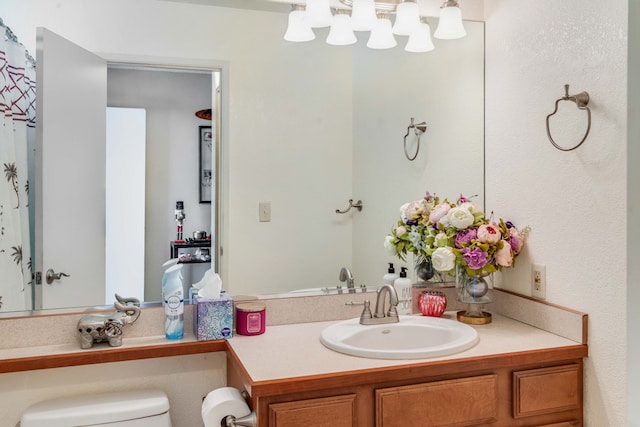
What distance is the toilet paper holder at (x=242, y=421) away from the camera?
49.7 inches

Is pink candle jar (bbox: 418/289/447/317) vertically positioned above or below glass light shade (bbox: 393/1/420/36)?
below

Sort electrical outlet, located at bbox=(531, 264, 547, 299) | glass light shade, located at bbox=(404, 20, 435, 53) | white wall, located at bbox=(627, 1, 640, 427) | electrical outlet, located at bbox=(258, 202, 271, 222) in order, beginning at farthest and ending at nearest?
glass light shade, located at bbox=(404, 20, 435, 53) < electrical outlet, located at bbox=(258, 202, 271, 222) < electrical outlet, located at bbox=(531, 264, 547, 299) < white wall, located at bbox=(627, 1, 640, 427)

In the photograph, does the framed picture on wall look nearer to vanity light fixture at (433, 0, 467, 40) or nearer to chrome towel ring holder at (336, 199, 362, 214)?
chrome towel ring holder at (336, 199, 362, 214)

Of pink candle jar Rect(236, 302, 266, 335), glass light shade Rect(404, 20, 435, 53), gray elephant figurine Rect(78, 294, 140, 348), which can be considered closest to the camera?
gray elephant figurine Rect(78, 294, 140, 348)

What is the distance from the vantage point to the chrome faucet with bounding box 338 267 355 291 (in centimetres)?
186

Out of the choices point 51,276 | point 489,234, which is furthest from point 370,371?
point 51,276

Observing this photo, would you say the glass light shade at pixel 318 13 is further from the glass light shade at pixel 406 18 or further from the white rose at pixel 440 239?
the white rose at pixel 440 239

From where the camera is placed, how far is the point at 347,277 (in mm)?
1871

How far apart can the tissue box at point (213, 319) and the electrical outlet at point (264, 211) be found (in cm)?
35

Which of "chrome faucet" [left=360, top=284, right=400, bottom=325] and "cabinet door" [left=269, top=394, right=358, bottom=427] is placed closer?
"cabinet door" [left=269, top=394, right=358, bottom=427]

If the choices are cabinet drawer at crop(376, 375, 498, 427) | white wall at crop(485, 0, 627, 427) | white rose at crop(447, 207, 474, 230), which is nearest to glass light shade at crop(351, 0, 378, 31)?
white wall at crop(485, 0, 627, 427)

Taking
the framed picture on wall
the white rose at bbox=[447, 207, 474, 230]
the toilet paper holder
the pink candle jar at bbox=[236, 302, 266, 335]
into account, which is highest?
the framed picture on wall

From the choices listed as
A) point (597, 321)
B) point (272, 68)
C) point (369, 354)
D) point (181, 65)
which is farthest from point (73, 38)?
point (597, 321)

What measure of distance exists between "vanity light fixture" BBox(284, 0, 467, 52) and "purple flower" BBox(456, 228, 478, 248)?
28.5 inches
